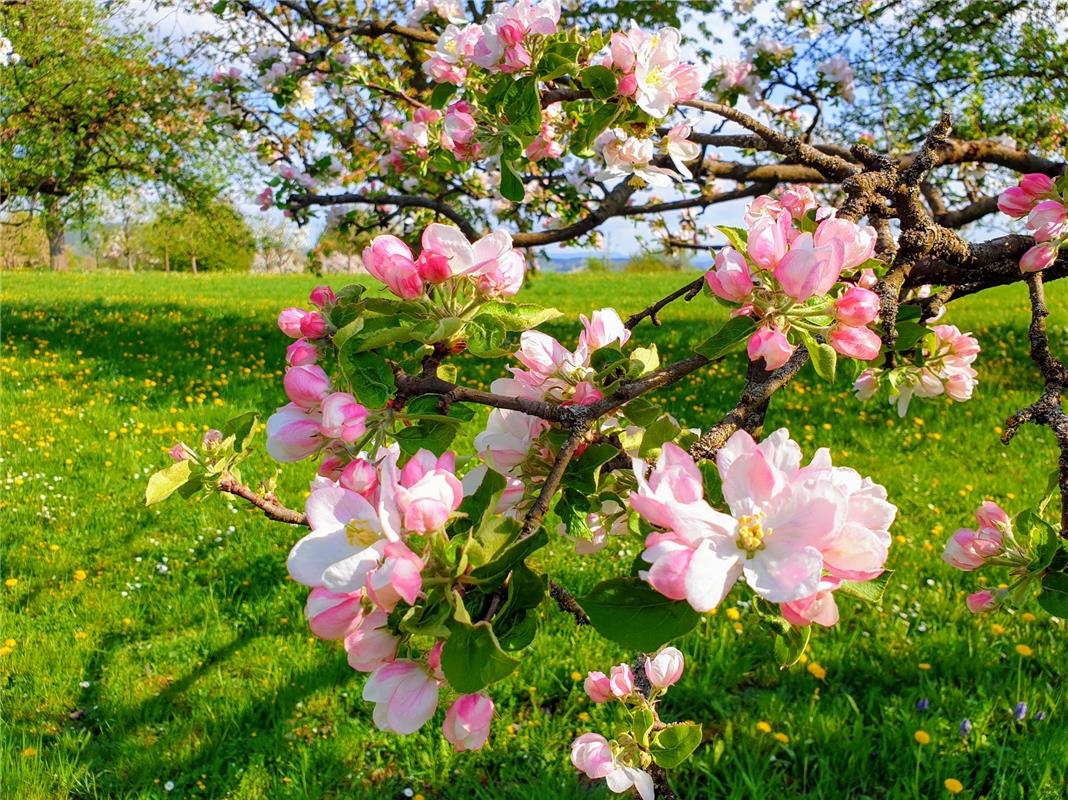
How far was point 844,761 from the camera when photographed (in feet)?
7.45

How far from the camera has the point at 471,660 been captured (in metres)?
0.61

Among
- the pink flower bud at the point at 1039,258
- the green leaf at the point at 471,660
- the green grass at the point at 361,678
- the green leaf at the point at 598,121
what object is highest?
the green leaf at the point at 598,121

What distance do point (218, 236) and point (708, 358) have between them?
1157 cm

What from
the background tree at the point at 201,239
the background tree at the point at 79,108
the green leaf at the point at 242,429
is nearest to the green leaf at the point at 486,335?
the green leaf at the point at 242,429

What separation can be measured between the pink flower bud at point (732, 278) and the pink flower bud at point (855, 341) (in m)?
→ 0.11

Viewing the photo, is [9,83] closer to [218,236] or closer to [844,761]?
[218,236]

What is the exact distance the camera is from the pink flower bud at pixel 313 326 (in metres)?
0.91

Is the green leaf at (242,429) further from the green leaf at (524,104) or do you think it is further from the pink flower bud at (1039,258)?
the pink flower bud at (1039,258)

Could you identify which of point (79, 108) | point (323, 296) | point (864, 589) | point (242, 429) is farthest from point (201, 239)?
point (864, 589)

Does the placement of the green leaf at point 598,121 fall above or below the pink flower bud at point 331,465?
above

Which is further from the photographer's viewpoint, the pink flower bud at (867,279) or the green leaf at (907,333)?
the green leaf at (907,333)

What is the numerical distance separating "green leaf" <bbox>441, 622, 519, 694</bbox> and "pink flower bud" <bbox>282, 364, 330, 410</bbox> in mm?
359

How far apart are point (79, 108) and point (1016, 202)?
30.5 feet

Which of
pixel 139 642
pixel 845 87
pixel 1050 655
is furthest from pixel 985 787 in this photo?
pixel 845 87
